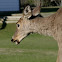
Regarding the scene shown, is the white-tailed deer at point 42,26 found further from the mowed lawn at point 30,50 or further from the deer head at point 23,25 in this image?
the mowed lawn at point 30,50

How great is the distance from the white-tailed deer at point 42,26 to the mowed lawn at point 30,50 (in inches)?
144

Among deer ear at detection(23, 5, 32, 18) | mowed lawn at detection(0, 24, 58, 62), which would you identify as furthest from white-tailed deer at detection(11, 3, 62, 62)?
mowed lawn at detection(0, 24, 58, 62)

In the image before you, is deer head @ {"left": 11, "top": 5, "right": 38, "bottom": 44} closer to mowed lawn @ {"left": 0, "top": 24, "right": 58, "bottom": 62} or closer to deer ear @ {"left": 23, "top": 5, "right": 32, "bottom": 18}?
deer ear @ {"left": 23, "top": 5, "right": 32, "bottom": 18}

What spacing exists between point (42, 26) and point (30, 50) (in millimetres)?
6114

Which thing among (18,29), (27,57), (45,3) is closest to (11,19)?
(27,57)

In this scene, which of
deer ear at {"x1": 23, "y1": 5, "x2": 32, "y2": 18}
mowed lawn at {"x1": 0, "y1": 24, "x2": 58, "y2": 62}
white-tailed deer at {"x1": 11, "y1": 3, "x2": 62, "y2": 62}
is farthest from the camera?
mowed lawn at {"x1": 0, "y1": 24, "x2": 58, "y2": 62}

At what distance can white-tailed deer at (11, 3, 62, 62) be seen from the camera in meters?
6.56

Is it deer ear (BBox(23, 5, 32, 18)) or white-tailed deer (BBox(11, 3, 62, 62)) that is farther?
deer ear (BBox(23, 5, 32, 18))

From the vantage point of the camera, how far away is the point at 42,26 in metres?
7.22

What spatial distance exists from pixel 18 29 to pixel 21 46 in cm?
652

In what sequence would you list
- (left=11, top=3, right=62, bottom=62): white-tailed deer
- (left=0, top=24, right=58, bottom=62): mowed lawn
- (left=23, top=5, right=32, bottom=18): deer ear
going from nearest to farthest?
(left=11, top=3, right=62, bottom=62): white-tailed deer, (left=23, top=5, right=32, bottom=18): deer ear, (left=0, top=24, right=58, bottom=62): mowed lawn

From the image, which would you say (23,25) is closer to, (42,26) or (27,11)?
(42,26)

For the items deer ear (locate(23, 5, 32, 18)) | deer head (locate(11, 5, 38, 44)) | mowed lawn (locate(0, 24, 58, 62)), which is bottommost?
mowed lawn (locate(0, 24, 58, 62))

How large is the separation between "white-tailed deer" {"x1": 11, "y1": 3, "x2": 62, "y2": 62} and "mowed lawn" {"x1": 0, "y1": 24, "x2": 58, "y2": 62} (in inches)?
144
